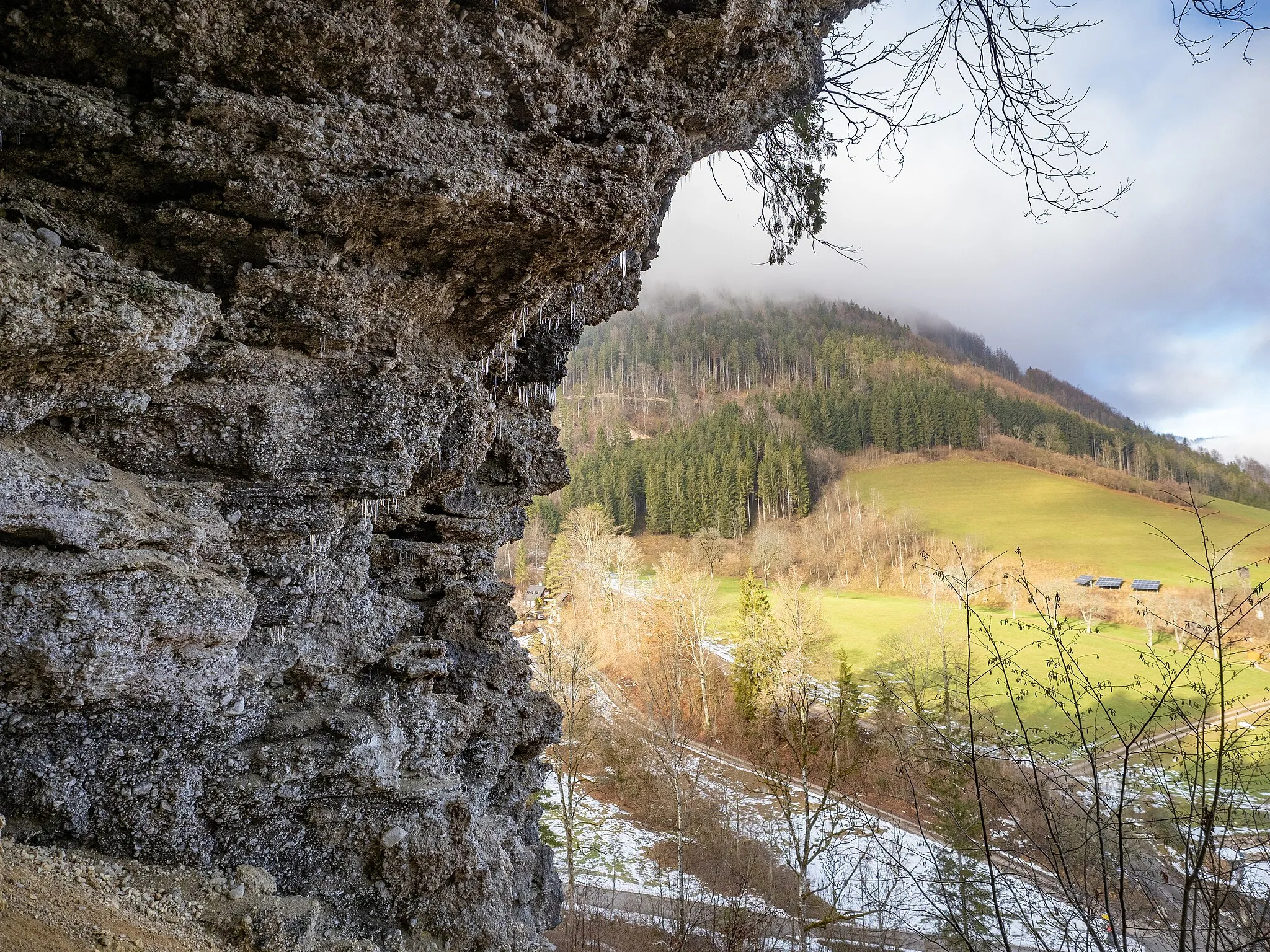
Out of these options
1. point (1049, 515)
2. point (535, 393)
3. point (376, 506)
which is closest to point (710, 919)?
point (535, 393)

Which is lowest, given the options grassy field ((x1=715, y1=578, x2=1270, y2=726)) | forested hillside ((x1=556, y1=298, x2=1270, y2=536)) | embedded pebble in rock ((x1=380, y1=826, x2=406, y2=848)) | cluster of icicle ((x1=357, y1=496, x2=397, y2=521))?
grassy field ((x1=715, y1=578, x2=1270, y2=726))

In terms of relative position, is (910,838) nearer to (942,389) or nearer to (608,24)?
(608,24)

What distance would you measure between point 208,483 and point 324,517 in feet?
2.48

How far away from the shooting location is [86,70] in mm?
3762

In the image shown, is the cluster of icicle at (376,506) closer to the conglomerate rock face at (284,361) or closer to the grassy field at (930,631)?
the conglomerate rock face at (284,361)

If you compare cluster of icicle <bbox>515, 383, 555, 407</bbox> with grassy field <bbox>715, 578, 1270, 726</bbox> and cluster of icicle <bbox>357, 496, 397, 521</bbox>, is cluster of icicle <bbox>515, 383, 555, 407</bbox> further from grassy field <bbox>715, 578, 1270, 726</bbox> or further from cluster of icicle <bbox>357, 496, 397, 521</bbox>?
grassy field <bbox>715, 578, 1270, 726</bbox>

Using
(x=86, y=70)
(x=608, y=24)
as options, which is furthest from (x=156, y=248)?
(x=608, y=24)

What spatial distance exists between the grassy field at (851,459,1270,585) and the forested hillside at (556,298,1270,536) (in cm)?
554

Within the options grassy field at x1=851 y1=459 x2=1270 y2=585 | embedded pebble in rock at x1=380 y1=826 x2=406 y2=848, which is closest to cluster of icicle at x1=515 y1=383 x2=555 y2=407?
embedded pebble in rock at x1=380 y1=826 x2=406 y2=848

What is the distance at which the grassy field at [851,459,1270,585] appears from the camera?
173 ft

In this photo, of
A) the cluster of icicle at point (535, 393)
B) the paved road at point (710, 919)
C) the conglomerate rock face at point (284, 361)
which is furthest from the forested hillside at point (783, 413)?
the conglomerate rock face at point (284, 361)

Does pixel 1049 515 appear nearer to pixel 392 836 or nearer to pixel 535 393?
pixel 535 393

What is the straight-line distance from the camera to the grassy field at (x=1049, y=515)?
5284 centimetres

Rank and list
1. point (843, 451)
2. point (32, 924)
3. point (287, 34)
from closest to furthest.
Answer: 1. point (32, 924)
2. point (287, 34)
3. point (843, 451)
